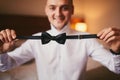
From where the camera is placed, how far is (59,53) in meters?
0.49

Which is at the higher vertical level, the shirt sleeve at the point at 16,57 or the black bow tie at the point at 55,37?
the black bow tie at the point at 55,37

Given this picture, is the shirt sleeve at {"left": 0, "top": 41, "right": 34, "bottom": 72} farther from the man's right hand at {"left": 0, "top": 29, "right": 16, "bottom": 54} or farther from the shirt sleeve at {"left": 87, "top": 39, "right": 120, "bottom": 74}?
the shirt sleeve at {"left": 87, "top": 39, "right": 120, "bottom": 74}

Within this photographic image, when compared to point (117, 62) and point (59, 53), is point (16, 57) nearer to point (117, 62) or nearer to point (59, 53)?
point (59, 53)

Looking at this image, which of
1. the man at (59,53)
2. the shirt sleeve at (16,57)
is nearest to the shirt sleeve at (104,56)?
the man at (59,53)

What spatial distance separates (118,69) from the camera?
1.42 ft

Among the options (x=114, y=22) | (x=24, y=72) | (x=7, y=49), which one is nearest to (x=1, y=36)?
(x=7, y=49)

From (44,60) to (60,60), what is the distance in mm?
35

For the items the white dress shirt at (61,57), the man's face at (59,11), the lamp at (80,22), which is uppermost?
the man's face at (59,11)

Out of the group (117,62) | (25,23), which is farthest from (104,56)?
(25,23)

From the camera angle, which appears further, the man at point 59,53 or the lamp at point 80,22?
the lamp at point 80,22

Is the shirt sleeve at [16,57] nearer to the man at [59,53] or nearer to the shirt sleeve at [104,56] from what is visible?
the man at [59,53]

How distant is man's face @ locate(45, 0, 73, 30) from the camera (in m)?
0.46

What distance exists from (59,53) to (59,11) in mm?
93

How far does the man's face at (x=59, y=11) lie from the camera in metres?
0.46
